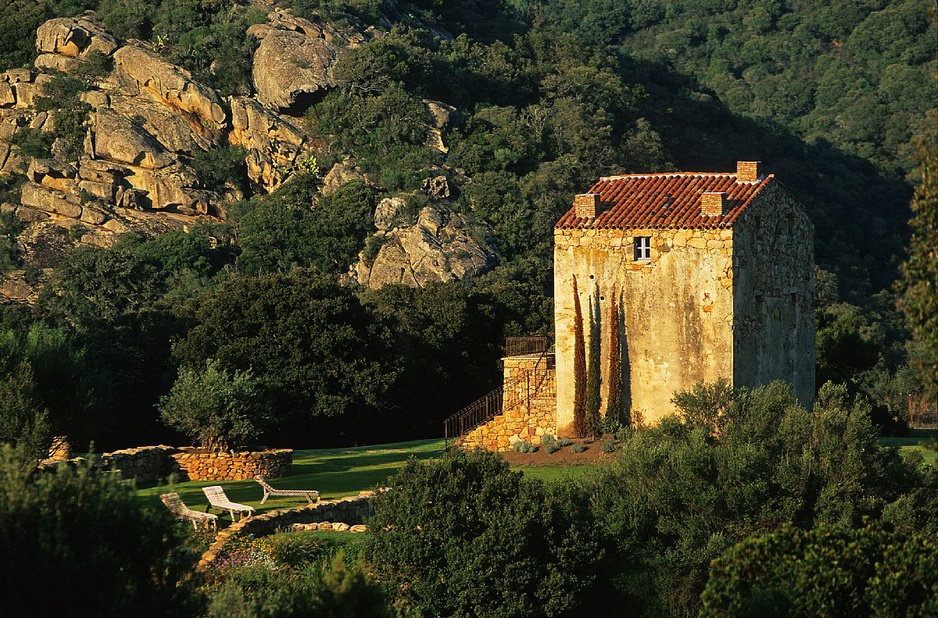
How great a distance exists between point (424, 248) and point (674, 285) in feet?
136

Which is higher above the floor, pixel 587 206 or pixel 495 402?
pixel 587 206

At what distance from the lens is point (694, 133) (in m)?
101

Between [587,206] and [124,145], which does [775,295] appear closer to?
[587,206]

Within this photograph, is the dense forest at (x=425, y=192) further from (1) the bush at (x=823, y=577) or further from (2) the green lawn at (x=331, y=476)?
(1) the bush at (x=823, y=577)

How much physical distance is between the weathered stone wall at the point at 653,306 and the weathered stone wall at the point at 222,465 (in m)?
7.38

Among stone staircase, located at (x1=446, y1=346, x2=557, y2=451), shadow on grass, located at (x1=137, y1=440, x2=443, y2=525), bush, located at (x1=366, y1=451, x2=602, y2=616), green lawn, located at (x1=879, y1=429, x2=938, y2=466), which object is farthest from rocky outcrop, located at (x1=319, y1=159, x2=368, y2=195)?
bush, located at (x1=366, y1=451, x2=602, y2=616)

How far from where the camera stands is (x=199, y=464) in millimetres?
31328

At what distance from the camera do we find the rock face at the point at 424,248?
239 feet

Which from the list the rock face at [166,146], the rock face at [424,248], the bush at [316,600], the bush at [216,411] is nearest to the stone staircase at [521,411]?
the bush at [216,411]

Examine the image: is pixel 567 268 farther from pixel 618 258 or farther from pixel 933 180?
pixel 933 180

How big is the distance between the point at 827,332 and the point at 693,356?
13.8 m

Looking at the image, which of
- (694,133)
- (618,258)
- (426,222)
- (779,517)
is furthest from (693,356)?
(694,133)

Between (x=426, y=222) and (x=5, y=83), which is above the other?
(x=5, y=83)

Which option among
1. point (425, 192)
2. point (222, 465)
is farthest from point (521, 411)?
point (425, 192)
